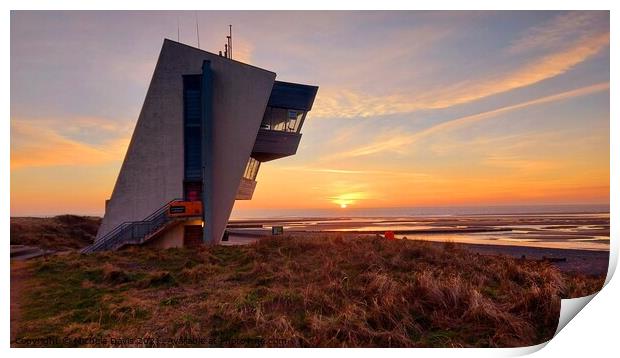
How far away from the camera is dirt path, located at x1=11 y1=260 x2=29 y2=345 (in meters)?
9.27

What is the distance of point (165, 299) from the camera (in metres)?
10.5

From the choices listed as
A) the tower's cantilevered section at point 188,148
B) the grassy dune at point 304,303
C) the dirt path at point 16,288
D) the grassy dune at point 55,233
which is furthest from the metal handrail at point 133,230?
the grassy dune at point 55,233

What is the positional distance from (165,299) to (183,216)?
11.3 meters

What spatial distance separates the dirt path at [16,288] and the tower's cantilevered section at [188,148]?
6269 millimetres

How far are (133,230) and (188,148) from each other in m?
5.52

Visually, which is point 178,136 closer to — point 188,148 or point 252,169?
point 188,148

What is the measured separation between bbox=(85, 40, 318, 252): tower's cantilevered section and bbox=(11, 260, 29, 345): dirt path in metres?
6.27

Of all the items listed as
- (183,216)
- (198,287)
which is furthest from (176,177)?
(198,287)

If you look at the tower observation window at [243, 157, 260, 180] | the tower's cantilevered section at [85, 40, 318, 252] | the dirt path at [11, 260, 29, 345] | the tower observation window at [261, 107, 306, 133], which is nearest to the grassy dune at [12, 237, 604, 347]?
the dirt path at [11, 260, 29, 345]

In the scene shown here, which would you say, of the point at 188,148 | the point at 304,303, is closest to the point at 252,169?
the point at 188,148

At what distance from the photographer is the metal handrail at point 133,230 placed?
20.8 metres

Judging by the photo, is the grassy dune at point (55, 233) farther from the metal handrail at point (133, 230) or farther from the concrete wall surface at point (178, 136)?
the concrete wall surface at point (178, 136)

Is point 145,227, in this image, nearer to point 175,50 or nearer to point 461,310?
point 175,50

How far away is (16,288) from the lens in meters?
11.8
